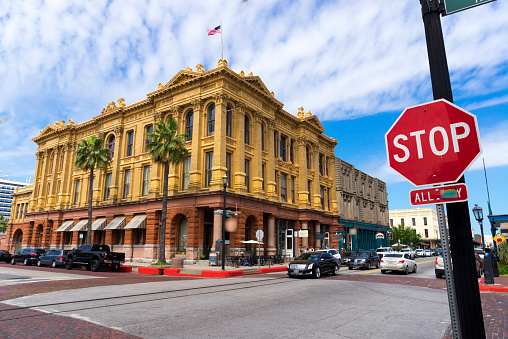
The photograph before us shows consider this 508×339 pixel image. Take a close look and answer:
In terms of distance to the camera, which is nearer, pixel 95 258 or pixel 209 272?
pixel 209 272

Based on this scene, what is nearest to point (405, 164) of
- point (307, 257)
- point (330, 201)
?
point (307, 257)

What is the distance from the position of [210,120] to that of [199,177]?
589 centimetres

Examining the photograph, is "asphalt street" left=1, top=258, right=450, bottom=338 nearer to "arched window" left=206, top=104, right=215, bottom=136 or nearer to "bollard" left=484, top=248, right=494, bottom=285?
"bollard" left=484, top=248, right=494, bottom=285

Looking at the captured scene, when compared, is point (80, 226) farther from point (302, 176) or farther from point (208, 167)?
point (302, 176)

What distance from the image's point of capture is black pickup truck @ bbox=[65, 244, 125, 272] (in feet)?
84.6

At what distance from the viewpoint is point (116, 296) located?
12125 millimetres

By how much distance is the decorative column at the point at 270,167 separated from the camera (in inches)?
1453

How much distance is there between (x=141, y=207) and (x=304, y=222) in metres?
19.6

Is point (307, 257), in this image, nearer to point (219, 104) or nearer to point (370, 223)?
point (219, 104)

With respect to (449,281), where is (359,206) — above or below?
above

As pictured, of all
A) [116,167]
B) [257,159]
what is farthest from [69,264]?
[257,159]

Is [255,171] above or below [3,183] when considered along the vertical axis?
below

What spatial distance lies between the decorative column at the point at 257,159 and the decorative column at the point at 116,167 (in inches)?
665

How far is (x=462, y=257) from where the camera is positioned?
306 centimetres
